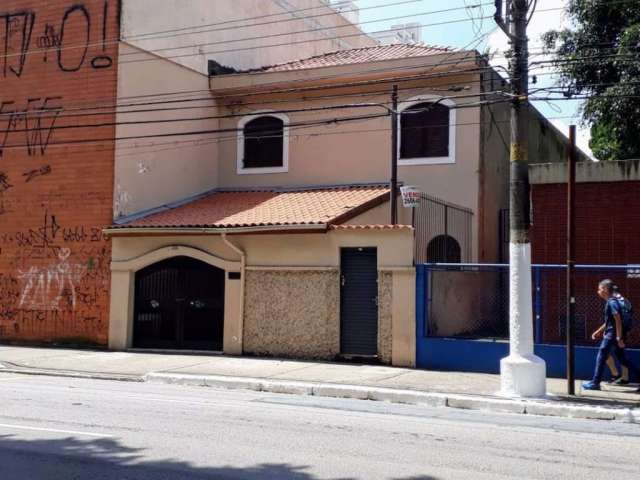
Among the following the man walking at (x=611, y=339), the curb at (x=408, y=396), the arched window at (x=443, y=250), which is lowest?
the curb at (x=408, y=396)

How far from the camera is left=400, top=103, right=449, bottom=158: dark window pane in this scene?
19.2 meters

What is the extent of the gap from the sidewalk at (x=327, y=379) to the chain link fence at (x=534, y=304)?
5.47 feet

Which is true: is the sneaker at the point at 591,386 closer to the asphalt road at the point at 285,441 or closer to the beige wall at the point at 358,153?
the asphalt road at the point at 285,441

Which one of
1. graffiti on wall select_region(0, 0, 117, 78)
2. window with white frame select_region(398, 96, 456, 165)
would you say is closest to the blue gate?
window with white frame select_region(398, 96, 456, 165)

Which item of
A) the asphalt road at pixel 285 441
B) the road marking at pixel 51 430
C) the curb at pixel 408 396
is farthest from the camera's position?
the curb at pixel 408 396

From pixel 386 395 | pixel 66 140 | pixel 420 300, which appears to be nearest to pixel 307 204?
pixel 420 300

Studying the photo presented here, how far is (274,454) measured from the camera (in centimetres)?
716

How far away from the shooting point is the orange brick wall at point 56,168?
18359 mm

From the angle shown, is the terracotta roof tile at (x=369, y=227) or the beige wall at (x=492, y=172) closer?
the terracotta roof tile at (x=369, y=227)

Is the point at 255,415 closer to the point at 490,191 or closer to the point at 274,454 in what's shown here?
the point at 274,454

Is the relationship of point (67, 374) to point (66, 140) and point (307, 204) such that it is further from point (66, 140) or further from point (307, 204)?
point (66, 140)

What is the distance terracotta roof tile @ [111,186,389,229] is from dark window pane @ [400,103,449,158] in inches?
55.9

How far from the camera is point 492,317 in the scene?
54.6ft

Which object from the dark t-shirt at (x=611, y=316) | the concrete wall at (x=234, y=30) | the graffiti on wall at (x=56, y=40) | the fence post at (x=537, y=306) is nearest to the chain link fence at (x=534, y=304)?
the fence post at (x=537, y=306)
